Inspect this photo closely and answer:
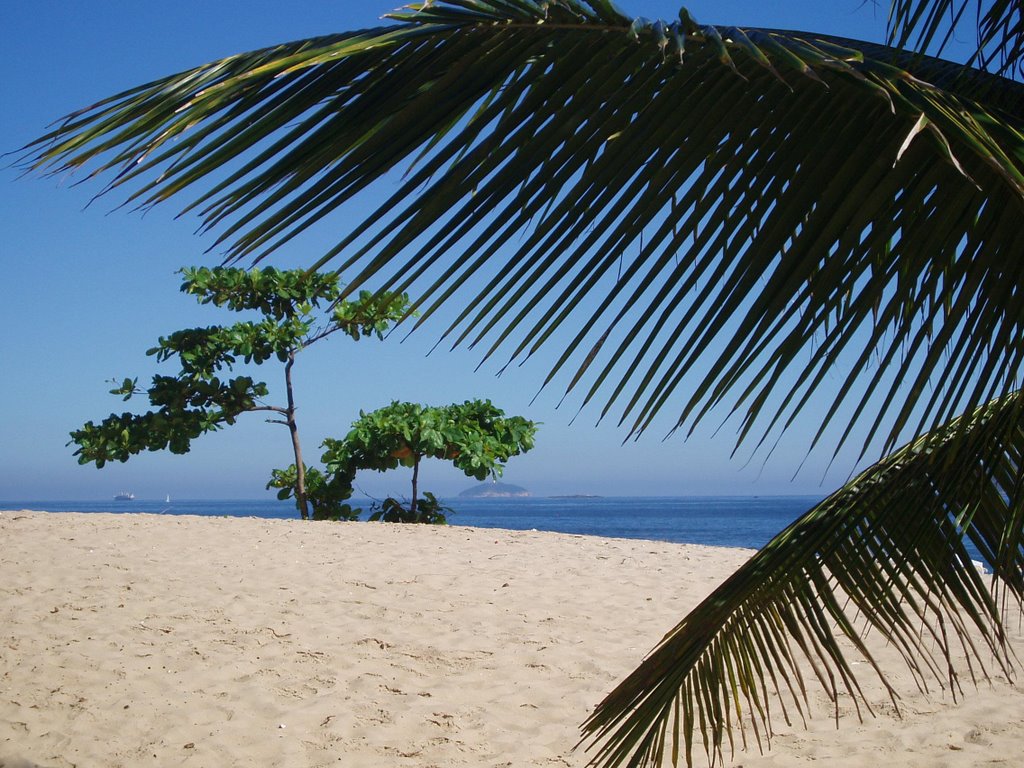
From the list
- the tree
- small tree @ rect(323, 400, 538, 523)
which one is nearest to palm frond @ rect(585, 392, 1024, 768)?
the tree

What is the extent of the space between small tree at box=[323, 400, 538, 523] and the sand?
2448 mm

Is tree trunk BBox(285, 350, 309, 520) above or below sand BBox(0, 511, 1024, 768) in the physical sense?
above

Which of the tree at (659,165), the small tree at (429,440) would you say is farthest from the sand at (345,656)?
the tree at (659,165)

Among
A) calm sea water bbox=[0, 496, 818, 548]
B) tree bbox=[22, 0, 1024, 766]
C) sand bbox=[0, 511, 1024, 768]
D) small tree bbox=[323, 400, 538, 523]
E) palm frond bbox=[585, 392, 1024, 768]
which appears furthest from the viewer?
calm sea water bbox=[0, 496, 818, 548]

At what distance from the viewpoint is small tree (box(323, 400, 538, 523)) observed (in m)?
12.0

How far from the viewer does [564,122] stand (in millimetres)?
1101

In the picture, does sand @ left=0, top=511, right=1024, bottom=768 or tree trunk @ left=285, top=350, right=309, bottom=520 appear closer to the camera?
sand @ left=0, top=511, right=1024, bottom=768

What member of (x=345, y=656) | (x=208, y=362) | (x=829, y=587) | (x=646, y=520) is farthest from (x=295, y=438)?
(x=646, y=520)

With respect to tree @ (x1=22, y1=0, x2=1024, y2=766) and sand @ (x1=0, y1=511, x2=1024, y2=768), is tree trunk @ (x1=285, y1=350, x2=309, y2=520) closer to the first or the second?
sand @ (x1=0, y1=511, x2=1024, y2=768)

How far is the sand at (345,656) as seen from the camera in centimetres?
468

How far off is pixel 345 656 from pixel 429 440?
6.08m

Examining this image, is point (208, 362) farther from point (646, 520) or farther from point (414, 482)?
point (646, 520)

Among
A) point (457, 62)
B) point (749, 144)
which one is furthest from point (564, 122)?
point (749, 144)

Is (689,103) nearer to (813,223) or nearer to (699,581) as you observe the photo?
(813,223)
